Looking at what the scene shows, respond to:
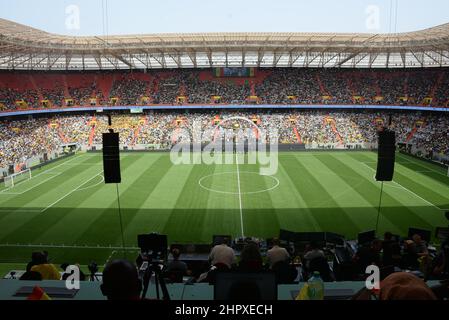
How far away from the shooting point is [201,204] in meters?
26.2

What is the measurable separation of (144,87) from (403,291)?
59699mm

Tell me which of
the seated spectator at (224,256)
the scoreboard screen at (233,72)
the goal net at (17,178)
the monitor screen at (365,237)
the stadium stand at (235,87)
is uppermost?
the scoreboard screen at (233,72)

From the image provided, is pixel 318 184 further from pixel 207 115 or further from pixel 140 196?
pixel 207 115

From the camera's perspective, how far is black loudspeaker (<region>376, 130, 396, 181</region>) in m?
13.5

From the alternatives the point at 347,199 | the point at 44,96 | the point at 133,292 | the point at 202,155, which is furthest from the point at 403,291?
the point at 44,96

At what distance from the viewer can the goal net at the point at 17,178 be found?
3258cm

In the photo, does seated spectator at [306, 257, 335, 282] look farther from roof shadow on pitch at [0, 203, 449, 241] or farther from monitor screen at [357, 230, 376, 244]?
roof shadow on pitch at [0, 203, 449, 241]

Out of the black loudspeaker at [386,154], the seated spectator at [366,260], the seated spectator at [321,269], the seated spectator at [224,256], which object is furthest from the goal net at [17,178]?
the seated spectator at [366,260]

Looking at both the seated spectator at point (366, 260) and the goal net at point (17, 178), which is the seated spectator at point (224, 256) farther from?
the goal net at point (17, 178)

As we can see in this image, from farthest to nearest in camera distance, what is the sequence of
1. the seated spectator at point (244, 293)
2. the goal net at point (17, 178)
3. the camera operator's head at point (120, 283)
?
the goal net at point (17, 178)
the seated spectator at point (244, 293)
the camera operator's head at point (120, 283)

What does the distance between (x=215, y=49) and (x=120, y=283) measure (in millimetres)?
49667

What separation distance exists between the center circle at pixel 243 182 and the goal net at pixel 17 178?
16.3 metres

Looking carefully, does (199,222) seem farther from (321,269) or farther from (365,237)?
(321,269)

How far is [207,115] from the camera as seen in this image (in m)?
56.9
